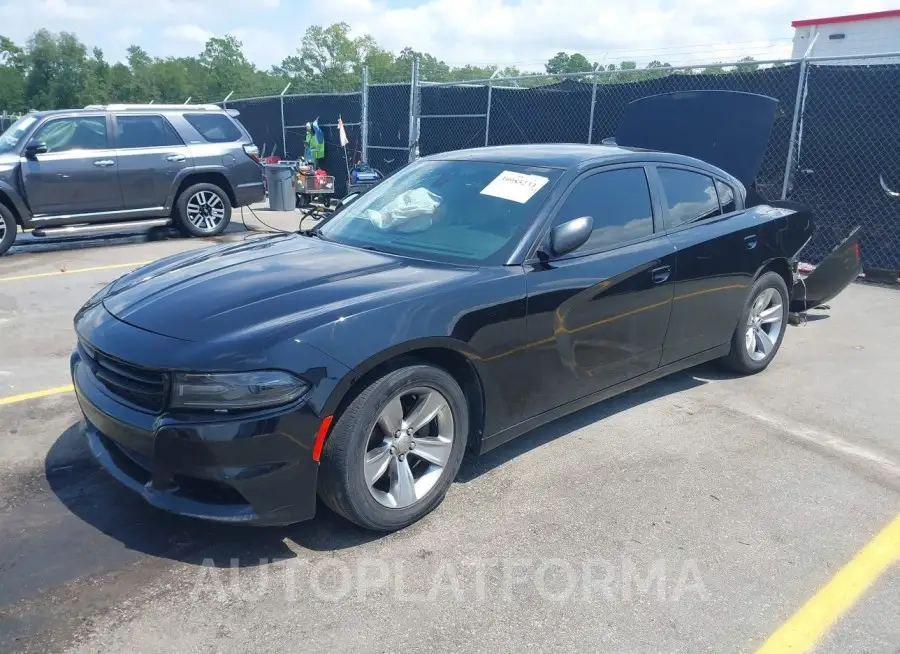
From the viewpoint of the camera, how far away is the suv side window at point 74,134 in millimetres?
9516

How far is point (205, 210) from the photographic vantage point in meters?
10.8

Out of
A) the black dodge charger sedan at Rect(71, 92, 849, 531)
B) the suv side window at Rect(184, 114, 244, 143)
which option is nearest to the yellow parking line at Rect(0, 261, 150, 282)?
the suv side window at Rect(184, 114, 244, 143)

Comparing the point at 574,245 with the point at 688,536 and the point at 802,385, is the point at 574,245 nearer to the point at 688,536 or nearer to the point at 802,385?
the point at 688,536

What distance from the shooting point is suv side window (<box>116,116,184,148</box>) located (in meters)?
10.1

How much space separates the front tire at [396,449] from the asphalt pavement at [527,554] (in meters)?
0.16

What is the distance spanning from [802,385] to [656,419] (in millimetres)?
1479

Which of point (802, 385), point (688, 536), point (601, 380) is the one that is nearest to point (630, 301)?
point (601, 380)

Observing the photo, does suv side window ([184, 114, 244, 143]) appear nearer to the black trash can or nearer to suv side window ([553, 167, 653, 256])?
the black trash can

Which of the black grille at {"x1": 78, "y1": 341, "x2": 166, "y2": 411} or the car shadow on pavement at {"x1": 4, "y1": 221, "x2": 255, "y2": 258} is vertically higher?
the black grille at {"x1": 78, "y1": 341, "x2": 166, "y2": 411}

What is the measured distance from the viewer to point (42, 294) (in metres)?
7.21

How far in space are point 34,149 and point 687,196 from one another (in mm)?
8409

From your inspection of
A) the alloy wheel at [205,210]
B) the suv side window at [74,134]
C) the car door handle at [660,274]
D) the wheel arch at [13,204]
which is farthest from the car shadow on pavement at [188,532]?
the alloy wheel at [205,210]

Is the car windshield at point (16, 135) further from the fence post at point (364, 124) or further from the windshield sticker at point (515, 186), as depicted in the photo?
the windshield sticker at point (515, 186)

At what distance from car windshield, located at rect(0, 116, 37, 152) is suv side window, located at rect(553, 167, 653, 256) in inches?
332
